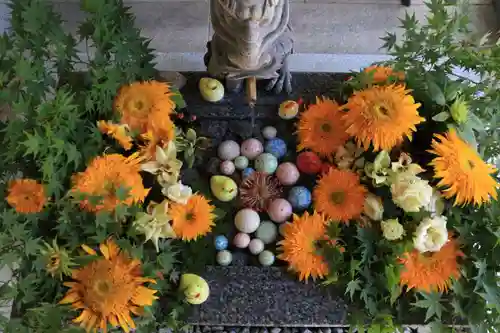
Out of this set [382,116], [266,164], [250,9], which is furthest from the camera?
[266,164]

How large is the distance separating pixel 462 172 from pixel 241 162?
44 cm

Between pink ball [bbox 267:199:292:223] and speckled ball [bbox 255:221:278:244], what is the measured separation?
18 millimetres

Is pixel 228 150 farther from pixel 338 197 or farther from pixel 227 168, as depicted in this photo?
pixel 338 197

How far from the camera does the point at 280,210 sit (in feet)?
3.74

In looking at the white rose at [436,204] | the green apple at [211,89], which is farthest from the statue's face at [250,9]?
the white rose at [436,204]

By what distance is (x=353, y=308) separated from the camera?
1083mm

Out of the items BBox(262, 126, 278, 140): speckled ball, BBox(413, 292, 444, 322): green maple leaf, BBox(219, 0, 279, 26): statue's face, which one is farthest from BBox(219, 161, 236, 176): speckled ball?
BBox(413, 292, 444, 322): green maple leaf

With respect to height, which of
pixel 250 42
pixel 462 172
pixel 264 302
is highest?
pixel 250 42

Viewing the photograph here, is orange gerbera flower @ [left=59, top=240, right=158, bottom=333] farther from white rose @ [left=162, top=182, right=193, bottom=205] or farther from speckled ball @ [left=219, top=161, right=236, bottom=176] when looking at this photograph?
speckled ball @ [left=219, top=161, right=236, bottom=176]

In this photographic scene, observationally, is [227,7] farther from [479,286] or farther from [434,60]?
[479,286]

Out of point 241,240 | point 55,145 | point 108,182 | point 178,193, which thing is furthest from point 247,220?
point 55,145

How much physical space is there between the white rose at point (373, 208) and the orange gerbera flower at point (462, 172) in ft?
0.39

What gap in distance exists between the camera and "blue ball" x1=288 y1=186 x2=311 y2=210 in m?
1.15

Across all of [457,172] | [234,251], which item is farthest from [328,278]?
[457,172]
